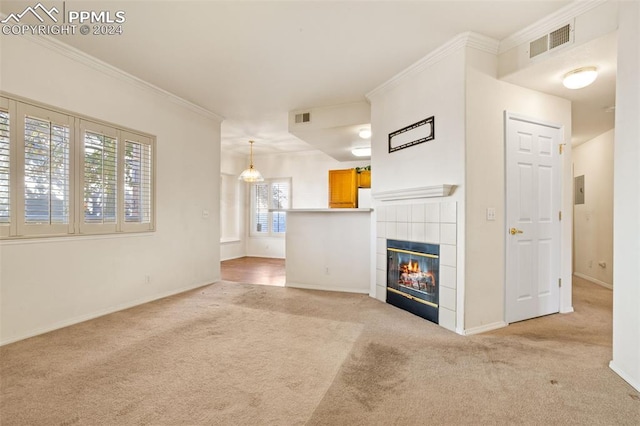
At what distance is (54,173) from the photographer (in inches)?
118

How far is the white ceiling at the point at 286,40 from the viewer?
98.7 inches

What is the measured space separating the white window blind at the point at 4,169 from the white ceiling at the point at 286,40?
0.94 metres

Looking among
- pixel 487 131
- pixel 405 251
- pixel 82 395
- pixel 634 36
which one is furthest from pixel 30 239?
pixel 634 36

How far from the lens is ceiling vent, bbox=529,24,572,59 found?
254 cm

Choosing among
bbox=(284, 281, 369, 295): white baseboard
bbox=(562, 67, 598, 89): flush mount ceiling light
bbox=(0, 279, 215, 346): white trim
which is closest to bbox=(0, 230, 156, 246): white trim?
bbox=(0, 279, 215, 346): white trim

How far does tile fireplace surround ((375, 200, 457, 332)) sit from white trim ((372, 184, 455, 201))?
100mm

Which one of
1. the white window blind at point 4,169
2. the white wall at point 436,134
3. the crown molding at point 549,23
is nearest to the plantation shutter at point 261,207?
the white wall at point 436,134

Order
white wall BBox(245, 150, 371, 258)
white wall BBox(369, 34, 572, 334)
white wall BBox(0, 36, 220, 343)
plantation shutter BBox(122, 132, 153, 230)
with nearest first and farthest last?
white wall BBox(0, 36, 220, 343)
white wall BBox(369, 34, 572, 334)
plantation shutter BBox(122, 132, 153, 230)
white wall BBox(245, 150, 371, 258)

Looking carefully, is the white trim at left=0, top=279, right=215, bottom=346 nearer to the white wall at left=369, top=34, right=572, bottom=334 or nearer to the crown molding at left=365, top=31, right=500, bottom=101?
the white wall at left=369, top=34, right=572, bottom=334

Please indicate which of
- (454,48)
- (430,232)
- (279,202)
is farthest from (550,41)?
(279,202)

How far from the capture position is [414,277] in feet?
11.5

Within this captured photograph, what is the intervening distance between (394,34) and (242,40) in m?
1.45

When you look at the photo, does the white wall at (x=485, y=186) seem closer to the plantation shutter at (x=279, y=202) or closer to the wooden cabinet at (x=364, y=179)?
the wooden cabinet at (x=364, y=179)

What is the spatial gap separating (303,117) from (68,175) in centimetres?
318
